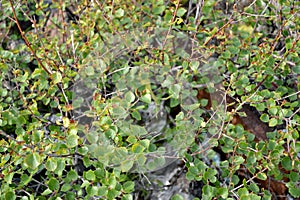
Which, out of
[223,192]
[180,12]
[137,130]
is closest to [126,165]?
[137,130]

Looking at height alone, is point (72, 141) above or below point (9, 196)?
above

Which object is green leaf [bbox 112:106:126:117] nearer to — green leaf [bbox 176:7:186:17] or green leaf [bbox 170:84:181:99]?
green leaf [bbox 170:84:181:99]

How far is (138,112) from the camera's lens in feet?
5.11

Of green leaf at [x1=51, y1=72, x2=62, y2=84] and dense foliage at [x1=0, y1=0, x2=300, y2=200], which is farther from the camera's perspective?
green leaf at [x1=51, y1=72, x2=62, y2=84]

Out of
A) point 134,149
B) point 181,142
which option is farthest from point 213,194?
point 134,149

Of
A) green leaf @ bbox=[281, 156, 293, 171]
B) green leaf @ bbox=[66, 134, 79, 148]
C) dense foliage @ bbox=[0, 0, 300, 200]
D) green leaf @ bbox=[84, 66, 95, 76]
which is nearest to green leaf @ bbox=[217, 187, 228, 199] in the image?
dense foliage @ bbox=[0, 0, 300, 200]

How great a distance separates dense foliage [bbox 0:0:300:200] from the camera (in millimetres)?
1385

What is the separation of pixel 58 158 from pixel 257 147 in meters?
0.71

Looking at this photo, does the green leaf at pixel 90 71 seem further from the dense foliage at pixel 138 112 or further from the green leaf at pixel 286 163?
the green leaf at pixel 286 163

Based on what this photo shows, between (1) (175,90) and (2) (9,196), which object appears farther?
(1) (175,90)

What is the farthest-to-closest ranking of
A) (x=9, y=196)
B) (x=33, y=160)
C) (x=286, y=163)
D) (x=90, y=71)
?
(x=90, y=71) < (x=286, y=163) < (x=9, y=196) < (x=33, y=160)

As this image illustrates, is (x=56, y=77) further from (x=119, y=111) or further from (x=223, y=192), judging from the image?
(x=223, y=192)

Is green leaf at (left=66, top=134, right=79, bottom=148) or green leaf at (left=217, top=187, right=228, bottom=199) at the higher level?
green leaf at (left=66, top=134, right=79, bottom=148)

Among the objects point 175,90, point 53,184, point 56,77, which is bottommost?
point 53,184
